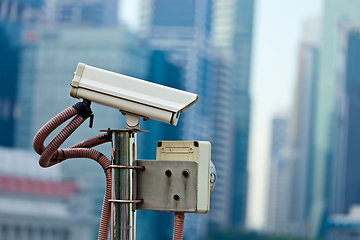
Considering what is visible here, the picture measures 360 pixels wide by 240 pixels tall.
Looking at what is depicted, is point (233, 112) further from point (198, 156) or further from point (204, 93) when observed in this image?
point (198, 156)

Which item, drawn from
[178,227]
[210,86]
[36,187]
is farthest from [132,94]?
[210,86]

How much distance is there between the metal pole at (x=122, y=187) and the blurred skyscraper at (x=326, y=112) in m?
145

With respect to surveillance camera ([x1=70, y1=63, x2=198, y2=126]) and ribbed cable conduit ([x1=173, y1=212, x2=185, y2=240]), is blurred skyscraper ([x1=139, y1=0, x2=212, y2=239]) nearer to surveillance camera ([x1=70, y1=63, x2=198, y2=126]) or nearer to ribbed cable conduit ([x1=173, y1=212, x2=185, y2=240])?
ribbed cable conduit ([x1=173, y1=212, x2=185, y2=240])

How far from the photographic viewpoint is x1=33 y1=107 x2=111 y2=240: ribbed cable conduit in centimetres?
298

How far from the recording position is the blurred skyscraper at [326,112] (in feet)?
477

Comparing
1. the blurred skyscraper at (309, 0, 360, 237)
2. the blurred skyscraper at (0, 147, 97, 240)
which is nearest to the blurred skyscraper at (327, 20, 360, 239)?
the blurred skyscraper at (309, 0, 360, 237)

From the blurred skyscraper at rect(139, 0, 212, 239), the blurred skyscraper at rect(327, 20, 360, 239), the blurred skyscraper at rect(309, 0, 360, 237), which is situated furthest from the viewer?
the blurred skyscraper at rect(309, 0, 360, 237)

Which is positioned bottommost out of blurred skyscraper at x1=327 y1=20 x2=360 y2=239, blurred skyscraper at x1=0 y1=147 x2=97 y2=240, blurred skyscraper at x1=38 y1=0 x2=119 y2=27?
blurred skyscraper at x1=0 y1=147 x2=97 y2=240

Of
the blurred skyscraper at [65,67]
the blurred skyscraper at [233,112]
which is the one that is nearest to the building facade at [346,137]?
the blurred skyscraper at [233,112]

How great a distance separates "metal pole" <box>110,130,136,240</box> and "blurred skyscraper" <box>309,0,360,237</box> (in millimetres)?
144640

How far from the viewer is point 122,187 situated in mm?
2947

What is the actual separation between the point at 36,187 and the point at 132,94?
84.9m

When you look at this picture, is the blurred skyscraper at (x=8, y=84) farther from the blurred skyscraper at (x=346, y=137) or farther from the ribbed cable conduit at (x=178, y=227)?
the ribbed cable conduit at (x=178, y=227)

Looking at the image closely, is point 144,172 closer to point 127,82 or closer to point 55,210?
point 127,82
